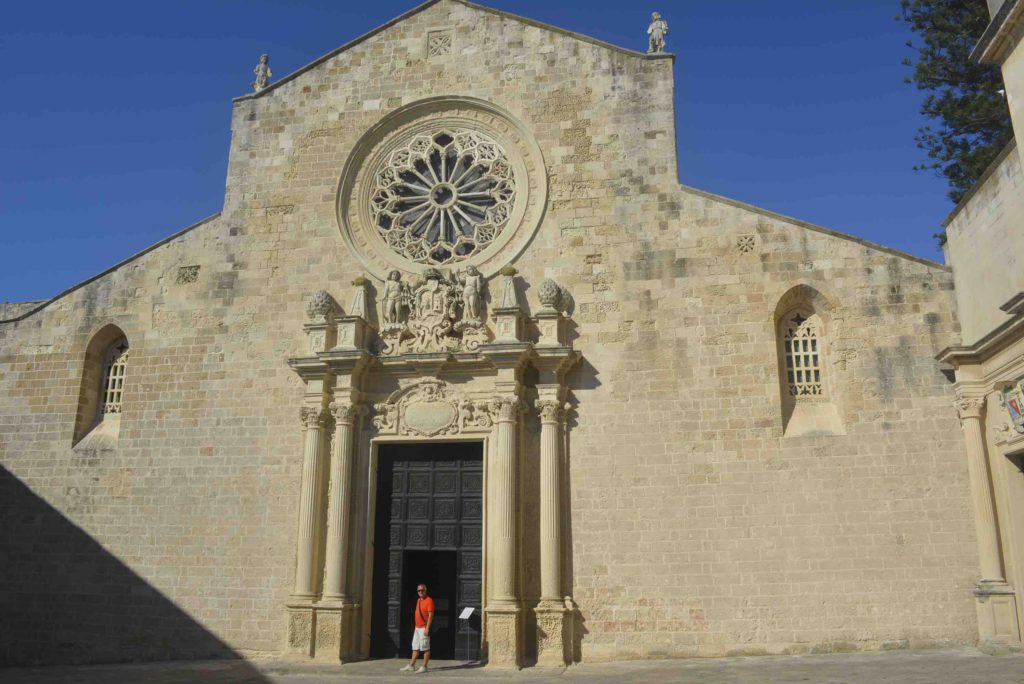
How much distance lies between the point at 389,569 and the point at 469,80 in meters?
8.63

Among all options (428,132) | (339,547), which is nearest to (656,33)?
(428,132)

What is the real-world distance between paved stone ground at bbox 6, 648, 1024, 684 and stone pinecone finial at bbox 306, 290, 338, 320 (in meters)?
5.47

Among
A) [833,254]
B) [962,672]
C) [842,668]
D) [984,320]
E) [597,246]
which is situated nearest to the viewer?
[962,672]

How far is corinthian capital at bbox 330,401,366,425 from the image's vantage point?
1382cm

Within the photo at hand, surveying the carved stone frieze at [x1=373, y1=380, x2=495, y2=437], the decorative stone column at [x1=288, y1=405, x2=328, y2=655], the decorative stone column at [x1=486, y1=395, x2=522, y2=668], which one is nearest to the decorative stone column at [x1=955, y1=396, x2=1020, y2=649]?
the decorative stone column at [x1=486, y1=395, x2=522, y2=668]

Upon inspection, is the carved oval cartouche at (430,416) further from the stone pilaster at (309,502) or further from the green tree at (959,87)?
the green tree at (959,87)

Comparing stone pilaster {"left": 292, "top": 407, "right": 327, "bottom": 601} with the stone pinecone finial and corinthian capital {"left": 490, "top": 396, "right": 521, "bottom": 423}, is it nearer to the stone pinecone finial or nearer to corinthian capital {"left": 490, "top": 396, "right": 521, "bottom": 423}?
the stone pinecone finial

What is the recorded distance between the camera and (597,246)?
1425 centimetres

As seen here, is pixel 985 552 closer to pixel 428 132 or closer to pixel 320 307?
pixel 320 307

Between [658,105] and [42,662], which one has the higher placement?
[658,105]

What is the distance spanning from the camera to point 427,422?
13906mm

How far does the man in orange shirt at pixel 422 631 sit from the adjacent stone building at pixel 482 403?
894mm

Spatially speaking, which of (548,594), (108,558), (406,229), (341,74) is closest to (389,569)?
(548,594)

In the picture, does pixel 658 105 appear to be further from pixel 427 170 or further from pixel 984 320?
pixel 984 320
